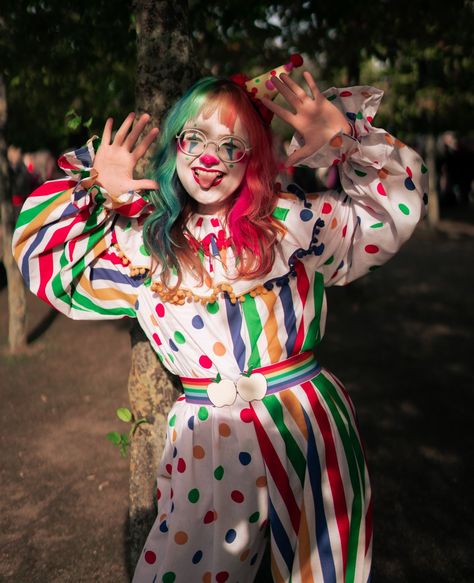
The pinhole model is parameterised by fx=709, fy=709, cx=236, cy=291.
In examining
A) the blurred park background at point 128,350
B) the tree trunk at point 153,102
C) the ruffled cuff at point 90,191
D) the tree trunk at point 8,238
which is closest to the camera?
the ruffled cuff at point 90,191

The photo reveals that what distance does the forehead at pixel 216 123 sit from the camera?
1.89 m

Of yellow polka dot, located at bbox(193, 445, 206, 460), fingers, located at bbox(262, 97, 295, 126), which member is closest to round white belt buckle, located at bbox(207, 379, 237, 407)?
yellow polka dot, located at bbox(193, 445, 206, 460)

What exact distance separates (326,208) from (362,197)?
0.35ft

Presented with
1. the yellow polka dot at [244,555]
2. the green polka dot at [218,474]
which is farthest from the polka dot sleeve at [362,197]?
the yellow polka dot at [244,555]

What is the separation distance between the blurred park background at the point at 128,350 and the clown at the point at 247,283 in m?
0.27

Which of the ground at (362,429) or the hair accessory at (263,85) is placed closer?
the hair accessory at (263,85)

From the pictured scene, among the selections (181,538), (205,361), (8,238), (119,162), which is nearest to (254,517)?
(181,538)

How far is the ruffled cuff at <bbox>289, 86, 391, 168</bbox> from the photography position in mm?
1812

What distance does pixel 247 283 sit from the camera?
→ 6.15 ft

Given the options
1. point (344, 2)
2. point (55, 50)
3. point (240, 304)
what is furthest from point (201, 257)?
point (55, 50)

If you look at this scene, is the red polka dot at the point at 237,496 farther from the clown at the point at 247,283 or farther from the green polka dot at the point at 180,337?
the green polka dot at the point at 180,337

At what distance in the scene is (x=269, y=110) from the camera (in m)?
2.00

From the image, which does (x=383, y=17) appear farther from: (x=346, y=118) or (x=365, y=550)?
(x=365, y=550)

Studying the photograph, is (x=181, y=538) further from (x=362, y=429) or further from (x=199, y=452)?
(x=362, y=429)
